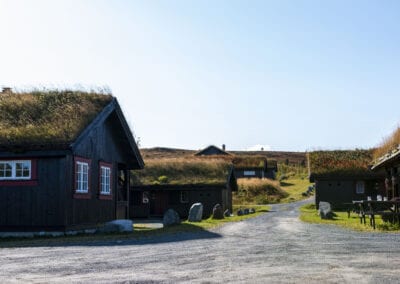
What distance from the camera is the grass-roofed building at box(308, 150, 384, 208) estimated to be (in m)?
41.0

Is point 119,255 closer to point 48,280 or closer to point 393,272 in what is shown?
point 48,280

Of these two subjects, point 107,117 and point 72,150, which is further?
point 107,117

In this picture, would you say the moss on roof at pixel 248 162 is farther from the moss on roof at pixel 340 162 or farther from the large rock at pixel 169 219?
the large rock at pixel 169 219

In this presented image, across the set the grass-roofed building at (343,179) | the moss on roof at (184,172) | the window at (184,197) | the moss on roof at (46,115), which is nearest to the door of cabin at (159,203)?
the window at (184,197)

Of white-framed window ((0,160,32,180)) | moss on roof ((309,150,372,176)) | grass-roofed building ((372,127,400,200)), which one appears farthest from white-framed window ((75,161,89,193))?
moss on roof ((309,150,372,176))

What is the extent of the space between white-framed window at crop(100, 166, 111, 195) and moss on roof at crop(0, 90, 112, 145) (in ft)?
9.22

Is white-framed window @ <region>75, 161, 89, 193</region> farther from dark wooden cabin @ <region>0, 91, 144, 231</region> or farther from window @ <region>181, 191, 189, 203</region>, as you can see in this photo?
window @ <region>181, 191, 189, 203</region>

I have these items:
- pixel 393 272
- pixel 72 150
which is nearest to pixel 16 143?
pixel 72 150

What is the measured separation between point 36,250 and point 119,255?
3.00m

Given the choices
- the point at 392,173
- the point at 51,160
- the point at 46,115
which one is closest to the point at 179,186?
the point at 392,173

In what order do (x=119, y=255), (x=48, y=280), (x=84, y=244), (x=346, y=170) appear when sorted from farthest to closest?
(x=346, y=170)
(x=84, y=244)
(x=119, y=255)
(x=48, y=280)

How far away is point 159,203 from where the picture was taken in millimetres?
39031

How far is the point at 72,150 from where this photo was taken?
61.9 feet

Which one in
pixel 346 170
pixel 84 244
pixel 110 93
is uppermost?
pixel 110 93
